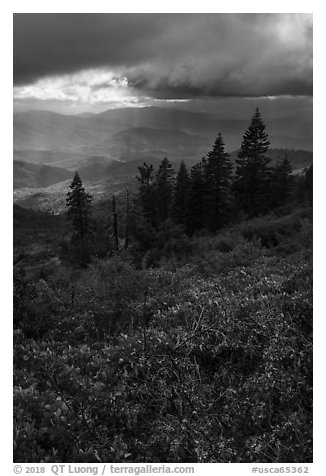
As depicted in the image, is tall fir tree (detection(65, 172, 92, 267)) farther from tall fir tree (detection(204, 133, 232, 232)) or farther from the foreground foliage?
the foreground foliage

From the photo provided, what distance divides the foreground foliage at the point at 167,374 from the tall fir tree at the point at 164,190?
3408cm

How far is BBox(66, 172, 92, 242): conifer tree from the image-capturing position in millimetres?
30248

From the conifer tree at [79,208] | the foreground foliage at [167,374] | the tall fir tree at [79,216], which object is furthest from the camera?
the conifer tree at [79,208]

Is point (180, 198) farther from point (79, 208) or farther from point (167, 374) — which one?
point (167, 374)

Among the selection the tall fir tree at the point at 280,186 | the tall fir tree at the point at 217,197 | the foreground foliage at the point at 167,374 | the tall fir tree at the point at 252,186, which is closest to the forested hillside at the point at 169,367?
the foreground foliage at the point at 167,374

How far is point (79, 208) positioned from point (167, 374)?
29.7 meters

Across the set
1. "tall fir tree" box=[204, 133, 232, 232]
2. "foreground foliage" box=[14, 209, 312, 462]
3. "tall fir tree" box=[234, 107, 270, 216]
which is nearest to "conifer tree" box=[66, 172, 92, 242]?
"tall fir tree" box=[204, 133, 232, 232]

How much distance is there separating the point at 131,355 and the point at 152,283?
12.4 ft

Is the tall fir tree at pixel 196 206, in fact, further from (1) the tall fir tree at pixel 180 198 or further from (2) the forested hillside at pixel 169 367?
(2) the forested hillside at pixel 169 367

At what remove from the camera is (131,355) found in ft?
20.0

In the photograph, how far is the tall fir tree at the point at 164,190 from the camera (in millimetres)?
43172

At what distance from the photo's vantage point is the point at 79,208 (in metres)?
33.8
